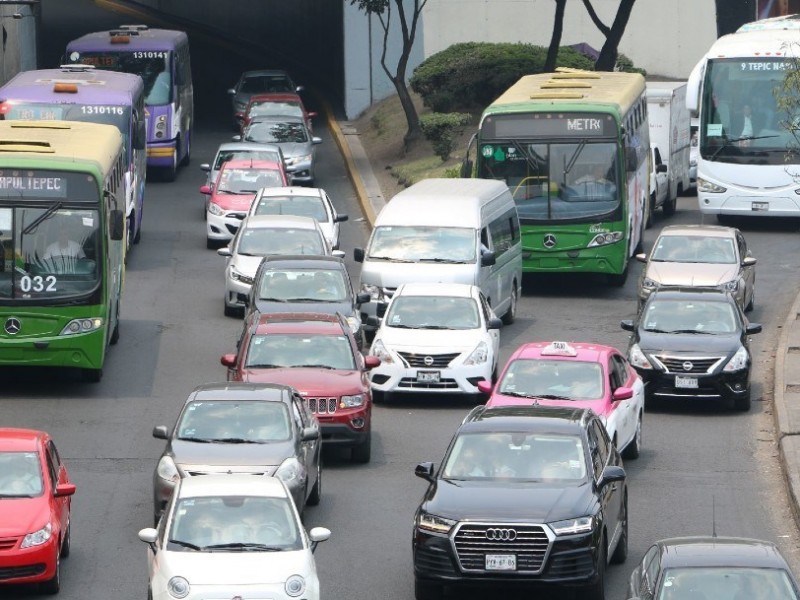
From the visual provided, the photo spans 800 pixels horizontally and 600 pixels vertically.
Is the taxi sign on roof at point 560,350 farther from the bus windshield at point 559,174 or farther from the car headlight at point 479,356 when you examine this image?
the bus windshield at point 559,174

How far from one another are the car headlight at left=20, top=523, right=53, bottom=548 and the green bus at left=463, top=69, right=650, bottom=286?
1817 cm

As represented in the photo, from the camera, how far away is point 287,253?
103 feet

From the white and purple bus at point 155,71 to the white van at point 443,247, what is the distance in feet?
46.1

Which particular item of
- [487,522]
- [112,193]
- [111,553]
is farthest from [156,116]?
[487,522]

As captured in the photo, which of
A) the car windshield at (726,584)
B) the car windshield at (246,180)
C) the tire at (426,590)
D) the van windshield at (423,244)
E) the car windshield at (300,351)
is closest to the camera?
the car windshield at (726,584)

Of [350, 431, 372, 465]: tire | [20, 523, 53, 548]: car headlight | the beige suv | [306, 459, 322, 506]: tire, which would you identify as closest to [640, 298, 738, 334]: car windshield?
the beige suv

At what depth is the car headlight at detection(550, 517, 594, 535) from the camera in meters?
15.7

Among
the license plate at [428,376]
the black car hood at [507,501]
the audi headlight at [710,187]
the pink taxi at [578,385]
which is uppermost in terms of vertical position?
the black car hood at [507,501]

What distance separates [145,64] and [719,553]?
3369 cm

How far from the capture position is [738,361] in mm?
25359

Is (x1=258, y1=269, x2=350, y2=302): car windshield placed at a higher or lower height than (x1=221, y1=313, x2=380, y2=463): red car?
lower

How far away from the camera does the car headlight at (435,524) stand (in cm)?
1576

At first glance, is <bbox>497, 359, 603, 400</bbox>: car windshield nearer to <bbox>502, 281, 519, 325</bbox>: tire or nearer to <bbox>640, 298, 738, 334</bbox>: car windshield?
<bbox>640, 298, 738, 334</bbox>: car windshield

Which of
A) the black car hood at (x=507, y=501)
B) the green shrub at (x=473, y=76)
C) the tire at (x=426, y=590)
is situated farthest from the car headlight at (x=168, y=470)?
the green shrub at (x=473, y=76)
